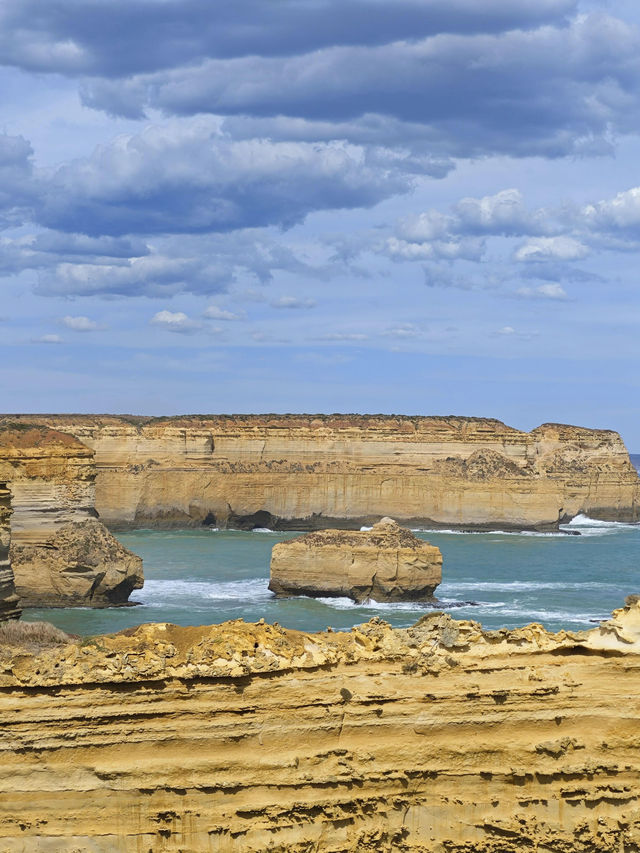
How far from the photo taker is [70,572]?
39469 mm

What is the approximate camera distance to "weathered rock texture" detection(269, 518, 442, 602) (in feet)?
132

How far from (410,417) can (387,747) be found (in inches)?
3041

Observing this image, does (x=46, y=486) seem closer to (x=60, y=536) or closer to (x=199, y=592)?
(x=60, y=536)

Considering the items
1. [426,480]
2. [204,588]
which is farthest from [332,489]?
[204,588]

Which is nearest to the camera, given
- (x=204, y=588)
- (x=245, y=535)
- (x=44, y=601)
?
(x=44, y=601)

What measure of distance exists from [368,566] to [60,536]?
39.6 feet

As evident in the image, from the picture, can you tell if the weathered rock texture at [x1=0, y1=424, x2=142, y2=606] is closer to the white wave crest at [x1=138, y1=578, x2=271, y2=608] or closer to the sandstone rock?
Result: the sandstone rock

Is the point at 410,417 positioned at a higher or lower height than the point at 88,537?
higher

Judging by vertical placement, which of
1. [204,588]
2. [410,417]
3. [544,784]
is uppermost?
[410,417]

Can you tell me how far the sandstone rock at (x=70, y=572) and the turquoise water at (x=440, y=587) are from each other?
2.58ft

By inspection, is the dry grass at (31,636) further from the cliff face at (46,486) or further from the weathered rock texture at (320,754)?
the cliff face at (46,486)

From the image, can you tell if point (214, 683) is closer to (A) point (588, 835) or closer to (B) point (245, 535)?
(A) point (588, 835)

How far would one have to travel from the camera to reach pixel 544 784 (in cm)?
1116

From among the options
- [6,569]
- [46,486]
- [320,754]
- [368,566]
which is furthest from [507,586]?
[320,754]
